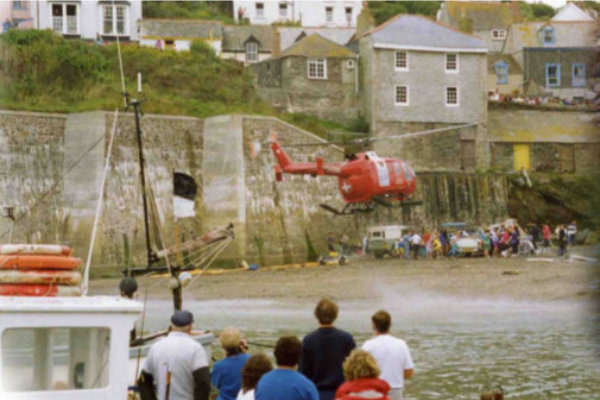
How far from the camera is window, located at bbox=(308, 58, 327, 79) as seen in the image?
5825 cm

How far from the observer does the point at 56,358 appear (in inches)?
265

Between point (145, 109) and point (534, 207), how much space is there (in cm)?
1902

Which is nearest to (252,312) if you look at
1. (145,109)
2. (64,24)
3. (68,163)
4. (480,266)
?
(480,266)

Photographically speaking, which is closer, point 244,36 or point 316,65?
point 316,65

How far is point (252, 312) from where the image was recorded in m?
32.8

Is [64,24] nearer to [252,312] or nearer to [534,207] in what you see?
[534,207]

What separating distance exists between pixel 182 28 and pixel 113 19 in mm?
4972

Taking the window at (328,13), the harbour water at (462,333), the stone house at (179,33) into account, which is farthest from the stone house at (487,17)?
the harbour water at (462,333)

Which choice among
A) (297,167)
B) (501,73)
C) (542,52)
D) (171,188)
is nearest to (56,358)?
(297,167)

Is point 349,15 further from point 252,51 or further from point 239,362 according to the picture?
point 239,362


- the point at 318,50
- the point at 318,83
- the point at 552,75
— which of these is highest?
the point at 318,50

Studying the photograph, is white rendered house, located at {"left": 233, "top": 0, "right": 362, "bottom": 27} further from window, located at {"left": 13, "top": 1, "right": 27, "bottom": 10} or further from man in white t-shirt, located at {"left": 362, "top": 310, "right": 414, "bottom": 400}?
man in white t-shirt, located at {"left": 362, "top": 310, "right": 414, "bottom": 400}

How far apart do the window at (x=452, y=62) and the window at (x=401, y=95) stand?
3.13 metres

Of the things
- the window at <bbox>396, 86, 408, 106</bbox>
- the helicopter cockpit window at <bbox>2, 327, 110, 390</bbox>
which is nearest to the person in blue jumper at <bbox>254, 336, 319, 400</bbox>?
the helicopter cockpit window at <bbox>2, 327, 110, 390</bbox>
